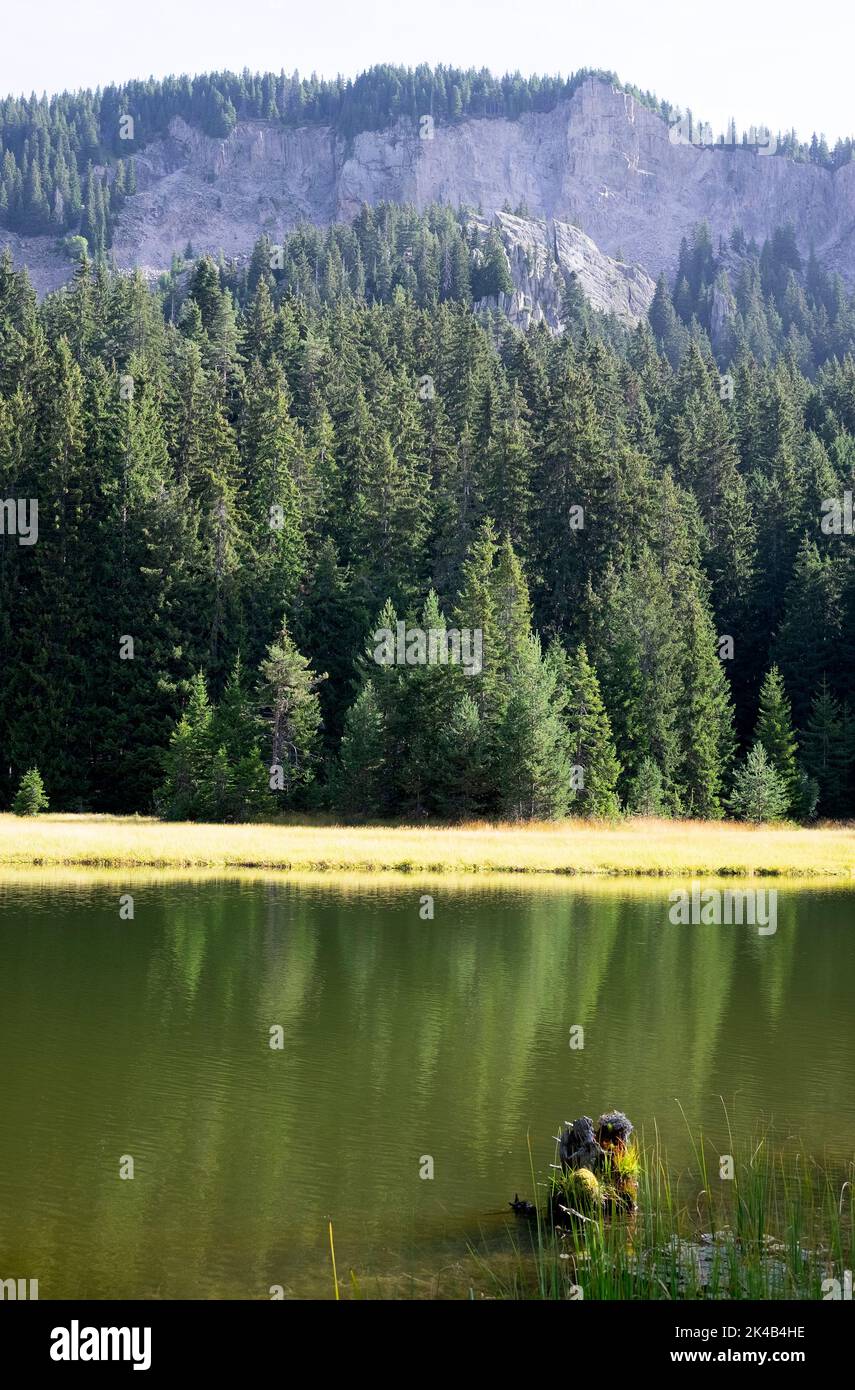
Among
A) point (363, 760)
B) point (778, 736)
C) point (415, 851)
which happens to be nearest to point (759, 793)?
point (778, 736)

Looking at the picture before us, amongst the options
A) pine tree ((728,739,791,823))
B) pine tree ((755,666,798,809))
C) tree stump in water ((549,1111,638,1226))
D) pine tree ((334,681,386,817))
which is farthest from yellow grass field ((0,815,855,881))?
tree stump in water ((549,1111,638,1226))

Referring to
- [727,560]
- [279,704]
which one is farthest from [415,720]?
[727,560]

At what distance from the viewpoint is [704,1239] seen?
45.7ft

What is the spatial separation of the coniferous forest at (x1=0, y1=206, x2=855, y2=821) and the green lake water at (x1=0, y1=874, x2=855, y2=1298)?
90.8 feet

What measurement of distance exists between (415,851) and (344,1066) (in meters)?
30.2

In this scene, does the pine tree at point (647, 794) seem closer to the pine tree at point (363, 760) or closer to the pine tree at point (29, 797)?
the pine tree at point (363, 760)

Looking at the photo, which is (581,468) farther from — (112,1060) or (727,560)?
(112,1060)

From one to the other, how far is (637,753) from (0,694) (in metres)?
35.6

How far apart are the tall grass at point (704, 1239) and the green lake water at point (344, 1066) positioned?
2.42 feet

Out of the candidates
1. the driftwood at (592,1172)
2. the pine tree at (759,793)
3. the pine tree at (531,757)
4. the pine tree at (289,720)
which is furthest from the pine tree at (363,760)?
the driftwood at (592,1172)

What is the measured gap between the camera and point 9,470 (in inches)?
3216

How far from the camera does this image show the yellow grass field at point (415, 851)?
49.1 metres

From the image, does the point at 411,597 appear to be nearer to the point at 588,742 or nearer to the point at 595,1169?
the point at 588,742

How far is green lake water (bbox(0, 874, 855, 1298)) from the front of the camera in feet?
47.2
